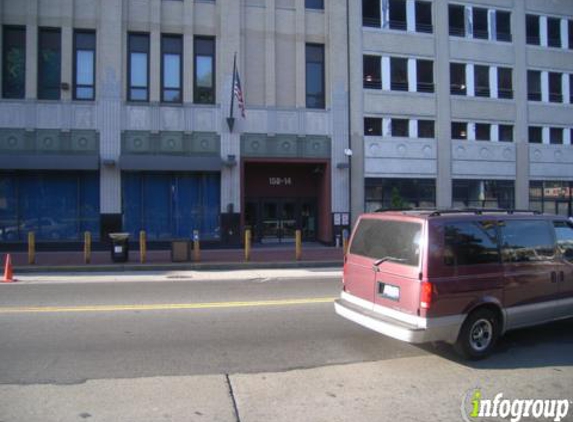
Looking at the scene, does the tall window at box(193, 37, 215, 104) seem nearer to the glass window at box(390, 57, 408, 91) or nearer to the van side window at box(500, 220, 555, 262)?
the glass window at box(390, 57, 408, 91)

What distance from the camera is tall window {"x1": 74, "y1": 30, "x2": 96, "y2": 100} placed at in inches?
785

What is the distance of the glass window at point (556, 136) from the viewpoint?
25.9m

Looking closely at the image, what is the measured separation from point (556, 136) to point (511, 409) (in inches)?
1038

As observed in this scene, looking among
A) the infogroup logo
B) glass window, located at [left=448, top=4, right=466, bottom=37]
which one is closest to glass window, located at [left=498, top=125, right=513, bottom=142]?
glass window, located at [left=448, top=4, right=466, bottom=37]

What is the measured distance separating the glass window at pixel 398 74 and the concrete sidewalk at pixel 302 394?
774 inches

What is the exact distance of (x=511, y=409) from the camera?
419 centimetres

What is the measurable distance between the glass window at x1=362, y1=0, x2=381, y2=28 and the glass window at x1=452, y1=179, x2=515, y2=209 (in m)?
9.16

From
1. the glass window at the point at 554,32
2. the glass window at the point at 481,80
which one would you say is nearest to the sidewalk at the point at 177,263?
the glass window at the point at 481,80

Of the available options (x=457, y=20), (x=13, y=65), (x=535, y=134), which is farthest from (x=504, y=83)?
(x=13, y=65)

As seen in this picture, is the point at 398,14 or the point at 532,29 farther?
the point at 532,29

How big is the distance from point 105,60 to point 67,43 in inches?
70.1

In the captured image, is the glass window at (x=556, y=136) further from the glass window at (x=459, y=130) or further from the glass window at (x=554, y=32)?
the glass window at (x=459, y=130)

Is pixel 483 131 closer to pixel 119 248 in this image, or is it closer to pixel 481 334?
pixel 119 248

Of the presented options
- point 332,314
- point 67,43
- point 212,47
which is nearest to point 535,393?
point 332,314
